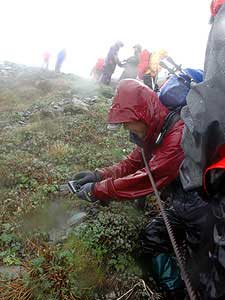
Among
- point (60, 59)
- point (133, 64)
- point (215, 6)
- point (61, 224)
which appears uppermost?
point (215, 6)

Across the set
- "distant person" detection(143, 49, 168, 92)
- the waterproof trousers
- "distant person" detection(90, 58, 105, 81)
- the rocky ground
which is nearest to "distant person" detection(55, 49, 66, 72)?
"distant person" detection(90, 58, 105, 81)

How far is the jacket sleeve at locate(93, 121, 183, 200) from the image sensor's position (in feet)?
13.9

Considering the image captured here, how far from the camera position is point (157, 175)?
431cm

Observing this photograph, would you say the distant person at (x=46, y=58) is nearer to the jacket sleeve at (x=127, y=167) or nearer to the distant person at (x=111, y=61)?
the distant person at (x=111, y=61)

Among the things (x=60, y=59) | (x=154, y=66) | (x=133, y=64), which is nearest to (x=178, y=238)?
(x=154, y=66)

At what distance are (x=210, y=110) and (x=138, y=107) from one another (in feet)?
6.68

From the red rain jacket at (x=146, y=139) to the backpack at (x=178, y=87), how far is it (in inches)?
3.7

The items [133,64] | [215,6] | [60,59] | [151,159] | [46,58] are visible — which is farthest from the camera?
[46,58]

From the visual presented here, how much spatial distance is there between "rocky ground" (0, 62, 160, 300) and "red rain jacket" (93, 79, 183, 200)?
0.53 metres

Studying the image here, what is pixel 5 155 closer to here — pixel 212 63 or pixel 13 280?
pixel 13 280

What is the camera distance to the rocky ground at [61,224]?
4.18 metres

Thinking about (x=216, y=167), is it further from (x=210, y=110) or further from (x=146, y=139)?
(x=146, y=139)

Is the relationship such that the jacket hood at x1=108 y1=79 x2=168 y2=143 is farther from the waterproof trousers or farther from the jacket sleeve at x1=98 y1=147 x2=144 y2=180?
the jacket sleeve at x1=98 y1=147 x2=144 y2=180

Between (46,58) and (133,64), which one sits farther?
(46,58)
